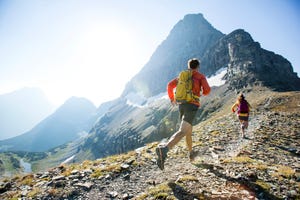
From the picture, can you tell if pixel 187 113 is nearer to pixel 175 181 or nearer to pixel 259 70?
pixel 175 181

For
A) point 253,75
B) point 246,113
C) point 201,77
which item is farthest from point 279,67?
point 201,77

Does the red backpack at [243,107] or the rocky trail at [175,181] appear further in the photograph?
the red backpack at [243,107]

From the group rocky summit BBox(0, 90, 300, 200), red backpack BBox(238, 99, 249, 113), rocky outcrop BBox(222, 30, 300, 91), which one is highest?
rocky outcrop BBox(222, 30, 300, 91)

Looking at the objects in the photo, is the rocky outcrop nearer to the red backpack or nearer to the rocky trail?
the red backpack

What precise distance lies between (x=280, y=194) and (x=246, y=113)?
14239 mm

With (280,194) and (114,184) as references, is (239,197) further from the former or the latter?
(114,184)

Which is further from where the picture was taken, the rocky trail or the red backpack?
the red backpack

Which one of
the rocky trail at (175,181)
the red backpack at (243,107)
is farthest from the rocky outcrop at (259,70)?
the rocky trail at (175,181)

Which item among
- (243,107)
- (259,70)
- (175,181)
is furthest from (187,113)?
(259,70)

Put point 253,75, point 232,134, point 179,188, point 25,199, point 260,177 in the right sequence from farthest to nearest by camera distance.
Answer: point 253,75 < point 232,134 < point 25,199 < point 260,177 < point 179,188

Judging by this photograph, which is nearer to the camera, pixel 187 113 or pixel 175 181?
pixel 175 181

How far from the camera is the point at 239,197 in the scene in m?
5.98

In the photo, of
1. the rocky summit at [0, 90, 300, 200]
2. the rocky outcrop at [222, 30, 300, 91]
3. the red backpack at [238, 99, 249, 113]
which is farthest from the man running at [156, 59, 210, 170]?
the rocky outcrop at [222, 30, 300, 91]

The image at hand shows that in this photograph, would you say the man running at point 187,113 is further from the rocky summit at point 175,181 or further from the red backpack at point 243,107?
the red backpack at point 243,107
